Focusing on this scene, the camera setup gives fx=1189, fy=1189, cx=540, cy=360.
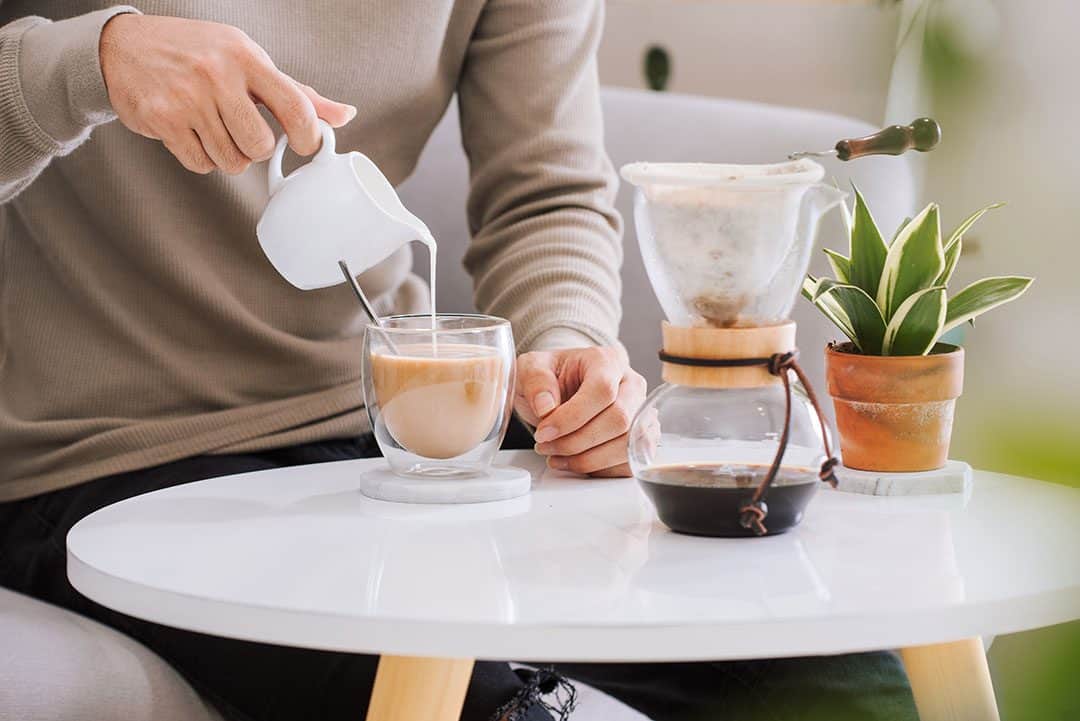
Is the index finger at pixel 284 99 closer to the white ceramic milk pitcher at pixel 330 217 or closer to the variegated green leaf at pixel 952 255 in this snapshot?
the white ceramic milk pitcher at pixel 330 217

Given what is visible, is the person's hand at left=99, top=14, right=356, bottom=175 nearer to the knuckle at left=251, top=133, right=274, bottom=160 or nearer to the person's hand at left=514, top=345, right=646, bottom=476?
the knuckle at left=251, top=133, right=274, bottom=160

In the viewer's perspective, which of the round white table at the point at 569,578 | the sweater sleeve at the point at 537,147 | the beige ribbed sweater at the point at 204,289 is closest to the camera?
the round white table at the point at 569,578

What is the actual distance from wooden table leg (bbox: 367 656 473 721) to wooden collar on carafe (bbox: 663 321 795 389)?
0.24 metres

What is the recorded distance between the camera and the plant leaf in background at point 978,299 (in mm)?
908

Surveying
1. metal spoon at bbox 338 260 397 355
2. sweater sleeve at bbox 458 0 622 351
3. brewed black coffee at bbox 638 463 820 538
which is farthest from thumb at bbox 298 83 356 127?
sweater sleeve at bbox 458 0 622 351

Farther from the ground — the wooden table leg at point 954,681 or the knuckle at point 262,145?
the knuckle at point 262,145

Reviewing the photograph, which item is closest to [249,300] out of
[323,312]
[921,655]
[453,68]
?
[323,312]

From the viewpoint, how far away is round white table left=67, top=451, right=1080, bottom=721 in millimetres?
601

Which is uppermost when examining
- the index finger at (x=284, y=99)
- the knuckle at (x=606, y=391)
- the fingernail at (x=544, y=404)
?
the index finger at (x=284, y=99)

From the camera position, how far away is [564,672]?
1245mm

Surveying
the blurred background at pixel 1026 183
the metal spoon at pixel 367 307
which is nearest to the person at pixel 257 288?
the metal spoon at pixel 367 307

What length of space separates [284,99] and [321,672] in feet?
1.47

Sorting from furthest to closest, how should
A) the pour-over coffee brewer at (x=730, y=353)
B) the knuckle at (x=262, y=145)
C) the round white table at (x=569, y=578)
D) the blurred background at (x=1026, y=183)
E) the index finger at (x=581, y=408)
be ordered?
the index finger at (x=581, y=408), the knuckle at (x=262, y=145), the pour-over coffee brewer at (x=730, y=353), the round white table at (x=569, y=578), the blurred background at (x=1026, y=183)

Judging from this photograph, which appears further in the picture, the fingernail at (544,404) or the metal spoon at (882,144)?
the fingernail at (544,404)
